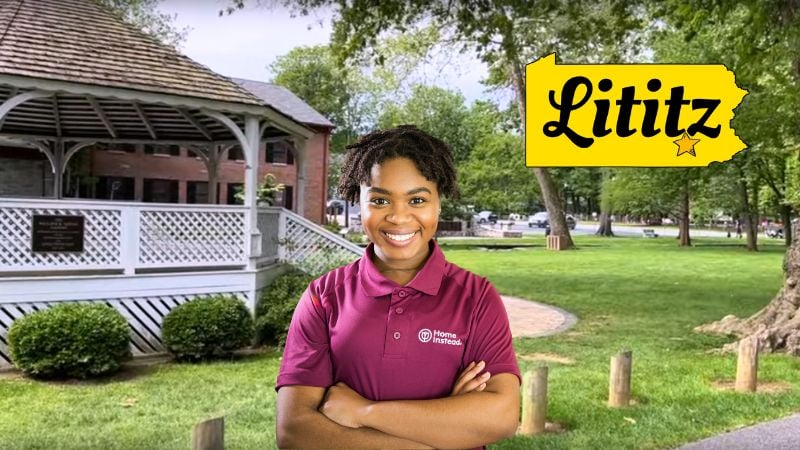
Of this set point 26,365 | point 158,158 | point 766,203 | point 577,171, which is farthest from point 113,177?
point 577,171

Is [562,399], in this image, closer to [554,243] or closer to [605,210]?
[554,243]

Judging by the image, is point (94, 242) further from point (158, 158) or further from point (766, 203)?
point (766, 203)

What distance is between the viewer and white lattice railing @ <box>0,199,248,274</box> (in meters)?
7.45

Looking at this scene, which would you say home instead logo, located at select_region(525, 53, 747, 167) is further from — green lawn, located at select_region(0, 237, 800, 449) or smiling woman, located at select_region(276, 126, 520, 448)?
smiling woman, located at select_region(276, 126, 520, 448)

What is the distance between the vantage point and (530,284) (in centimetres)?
1534

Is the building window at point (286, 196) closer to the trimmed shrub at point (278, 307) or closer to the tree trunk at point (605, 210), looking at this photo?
the trimmed shrub at point (278, 307)

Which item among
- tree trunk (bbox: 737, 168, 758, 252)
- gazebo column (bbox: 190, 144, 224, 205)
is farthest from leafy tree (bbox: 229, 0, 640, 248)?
tree trunk (bbox: 737, 168, 758, 252)

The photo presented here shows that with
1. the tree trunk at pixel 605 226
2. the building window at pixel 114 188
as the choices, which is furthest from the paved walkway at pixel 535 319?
the tree trunk at pixel 605 226

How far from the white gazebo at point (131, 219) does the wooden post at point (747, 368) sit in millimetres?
5152

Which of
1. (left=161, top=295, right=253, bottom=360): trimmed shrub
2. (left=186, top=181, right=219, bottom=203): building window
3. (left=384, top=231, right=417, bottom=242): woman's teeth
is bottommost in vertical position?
(left=161, top=295, right=253, bottom=360): trimmed shrub

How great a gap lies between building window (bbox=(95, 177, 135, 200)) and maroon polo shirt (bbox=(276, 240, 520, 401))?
20.9m

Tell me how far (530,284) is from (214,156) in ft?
24.5

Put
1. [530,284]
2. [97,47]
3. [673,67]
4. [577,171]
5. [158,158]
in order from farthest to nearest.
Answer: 1. [577,171]
2. [158,158]
3. [530,284]
4. [97,47]
5. [673,67]

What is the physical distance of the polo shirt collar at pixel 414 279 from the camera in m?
1.50
